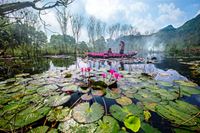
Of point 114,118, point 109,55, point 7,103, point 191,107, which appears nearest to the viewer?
point 114,118

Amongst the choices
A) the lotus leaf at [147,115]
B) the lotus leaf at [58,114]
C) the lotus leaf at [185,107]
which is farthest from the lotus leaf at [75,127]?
the lotus leaf at [185,107]

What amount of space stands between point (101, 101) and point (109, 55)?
40.0 feet

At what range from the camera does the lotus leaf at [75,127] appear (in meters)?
1.69

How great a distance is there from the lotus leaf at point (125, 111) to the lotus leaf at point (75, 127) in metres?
0.44

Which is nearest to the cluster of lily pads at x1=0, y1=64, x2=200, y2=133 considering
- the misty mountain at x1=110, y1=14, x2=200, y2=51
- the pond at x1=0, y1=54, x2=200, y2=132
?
the pond at x1=0, y1=54, x2=200, y2=132

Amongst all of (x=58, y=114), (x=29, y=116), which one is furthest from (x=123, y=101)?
(x=29, y=116)

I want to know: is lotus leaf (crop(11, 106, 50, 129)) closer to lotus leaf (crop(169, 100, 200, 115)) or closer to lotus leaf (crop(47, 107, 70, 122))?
lotus leaf (crop(47, 107, 70, 122))

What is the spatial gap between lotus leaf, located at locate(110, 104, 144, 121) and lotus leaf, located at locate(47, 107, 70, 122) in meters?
0.78

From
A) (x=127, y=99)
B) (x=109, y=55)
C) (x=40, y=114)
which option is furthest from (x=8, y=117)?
(x=109, y=55)

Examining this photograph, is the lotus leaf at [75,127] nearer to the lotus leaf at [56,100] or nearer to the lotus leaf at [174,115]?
the lotus leaf at [56,100]

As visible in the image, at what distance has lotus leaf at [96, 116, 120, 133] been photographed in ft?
5.41

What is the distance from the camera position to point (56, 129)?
1.70 metres

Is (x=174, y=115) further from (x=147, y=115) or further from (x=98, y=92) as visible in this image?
(x=98, y=92)

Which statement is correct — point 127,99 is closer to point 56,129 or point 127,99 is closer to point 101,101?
point 101,101
